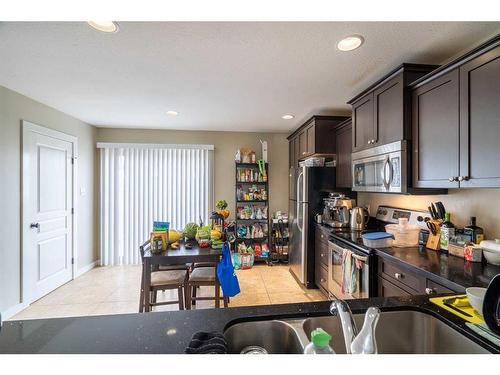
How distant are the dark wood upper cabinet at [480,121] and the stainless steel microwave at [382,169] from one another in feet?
1.43

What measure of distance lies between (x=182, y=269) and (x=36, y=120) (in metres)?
2.52

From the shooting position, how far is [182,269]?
2.66 metres

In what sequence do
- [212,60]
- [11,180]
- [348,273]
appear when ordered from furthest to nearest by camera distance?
[11,180] → [348,273] → [212,60]

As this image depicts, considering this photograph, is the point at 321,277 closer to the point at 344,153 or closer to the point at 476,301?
the point at 344,153

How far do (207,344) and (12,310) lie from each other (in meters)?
3.20

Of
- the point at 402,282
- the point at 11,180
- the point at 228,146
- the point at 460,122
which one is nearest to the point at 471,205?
the point at 460,122

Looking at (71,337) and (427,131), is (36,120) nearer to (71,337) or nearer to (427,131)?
(71,337)

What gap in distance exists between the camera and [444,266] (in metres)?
1.58

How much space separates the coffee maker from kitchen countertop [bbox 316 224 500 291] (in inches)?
34.5

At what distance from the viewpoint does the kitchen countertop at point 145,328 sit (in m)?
0.78

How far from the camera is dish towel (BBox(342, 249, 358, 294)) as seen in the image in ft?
7.12

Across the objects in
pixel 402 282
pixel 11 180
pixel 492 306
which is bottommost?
pixel 402 282
